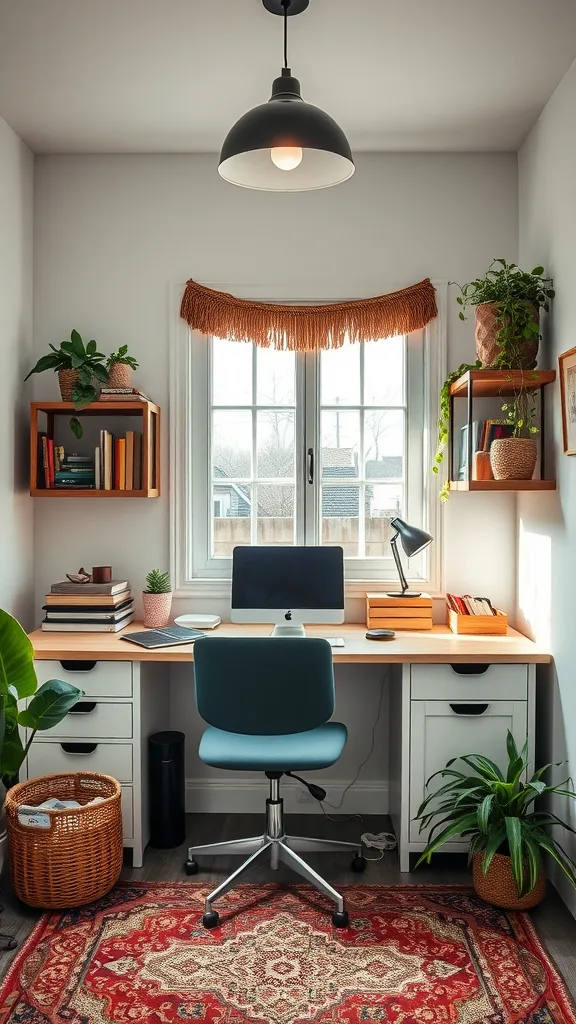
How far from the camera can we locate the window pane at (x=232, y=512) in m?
3.42

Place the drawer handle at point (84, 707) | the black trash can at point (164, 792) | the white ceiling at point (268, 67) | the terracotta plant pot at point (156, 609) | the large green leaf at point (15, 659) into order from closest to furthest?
the white ceiling at point (268, 67), the large green leaf at point (15, 659), the drawer handle at point (84, 707), the black trash can at point (164, 792), the terracotta plant pot at point (156, 609)

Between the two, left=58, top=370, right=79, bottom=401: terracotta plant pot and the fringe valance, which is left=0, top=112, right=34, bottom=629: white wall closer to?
left=58, top=370, right=79, bottom=401: terracotta plant pot

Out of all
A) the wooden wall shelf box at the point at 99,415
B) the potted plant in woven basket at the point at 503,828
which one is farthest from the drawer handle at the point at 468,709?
the wooden wall shelf box at the point at 99,415

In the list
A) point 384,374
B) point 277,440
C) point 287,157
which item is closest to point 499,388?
point 384,374

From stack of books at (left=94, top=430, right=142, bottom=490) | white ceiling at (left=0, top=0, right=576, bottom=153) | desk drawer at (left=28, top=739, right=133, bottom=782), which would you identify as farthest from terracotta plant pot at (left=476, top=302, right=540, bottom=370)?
desk drawer at (left=28, top=739, right=133, bottom=782)

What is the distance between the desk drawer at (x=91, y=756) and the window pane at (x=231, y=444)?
3.97 ft

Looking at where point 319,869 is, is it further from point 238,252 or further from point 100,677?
point 238,252

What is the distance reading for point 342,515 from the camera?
3402mm

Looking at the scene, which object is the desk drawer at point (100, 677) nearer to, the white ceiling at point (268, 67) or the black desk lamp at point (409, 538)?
the black desk lamp at point (409, 538)

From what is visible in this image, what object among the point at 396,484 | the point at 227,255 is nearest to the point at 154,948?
the point at 396,484

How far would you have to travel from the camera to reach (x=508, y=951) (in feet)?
7.55

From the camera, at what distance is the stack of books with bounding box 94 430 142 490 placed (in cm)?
311

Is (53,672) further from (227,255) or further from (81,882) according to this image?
(227,255)

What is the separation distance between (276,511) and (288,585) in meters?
0.44
